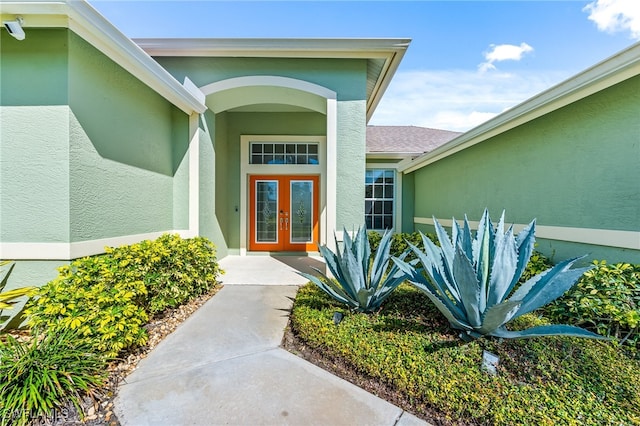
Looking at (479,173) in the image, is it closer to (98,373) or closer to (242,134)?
(242,134)

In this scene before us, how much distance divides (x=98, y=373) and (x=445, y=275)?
365cm

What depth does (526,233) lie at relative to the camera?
2941 mm

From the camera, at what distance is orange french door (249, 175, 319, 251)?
28.8 feet

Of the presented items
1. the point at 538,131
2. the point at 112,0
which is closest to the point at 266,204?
the point at 112,0

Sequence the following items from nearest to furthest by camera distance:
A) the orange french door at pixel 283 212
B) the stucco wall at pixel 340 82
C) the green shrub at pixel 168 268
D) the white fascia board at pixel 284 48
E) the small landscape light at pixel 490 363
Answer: the small landscape light at pixel 490 363 → the green shrub at pixel 168 268 → the white fascia board at pixel 284 48 → the stucco wall at pixel 340 82 → the orange french door at pixel 283 212

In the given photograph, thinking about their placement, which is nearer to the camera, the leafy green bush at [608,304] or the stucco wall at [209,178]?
the leafy green bush at [608,304]

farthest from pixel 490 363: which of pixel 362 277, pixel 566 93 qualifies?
pixel 566 93

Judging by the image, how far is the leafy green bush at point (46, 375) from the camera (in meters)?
2.07

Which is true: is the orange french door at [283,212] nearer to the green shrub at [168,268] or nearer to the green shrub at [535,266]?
the green shrub at [168,268]

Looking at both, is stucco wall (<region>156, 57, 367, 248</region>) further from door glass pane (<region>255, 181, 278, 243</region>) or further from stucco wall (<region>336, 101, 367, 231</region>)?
door glass pane (<region>255, 181, 278, 243</region>)

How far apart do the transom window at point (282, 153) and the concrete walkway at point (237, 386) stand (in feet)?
18.9

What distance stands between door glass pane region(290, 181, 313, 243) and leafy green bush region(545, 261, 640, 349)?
21.3 ft

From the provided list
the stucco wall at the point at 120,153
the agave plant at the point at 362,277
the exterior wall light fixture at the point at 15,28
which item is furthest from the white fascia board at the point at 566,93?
the exterior wall light fixture at the point at 15,28

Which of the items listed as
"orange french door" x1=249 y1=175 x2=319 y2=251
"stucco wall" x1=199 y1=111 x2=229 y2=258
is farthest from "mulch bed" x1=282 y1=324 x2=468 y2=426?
"orange french door" x1=249 y1=175 x2=319 y2=251
